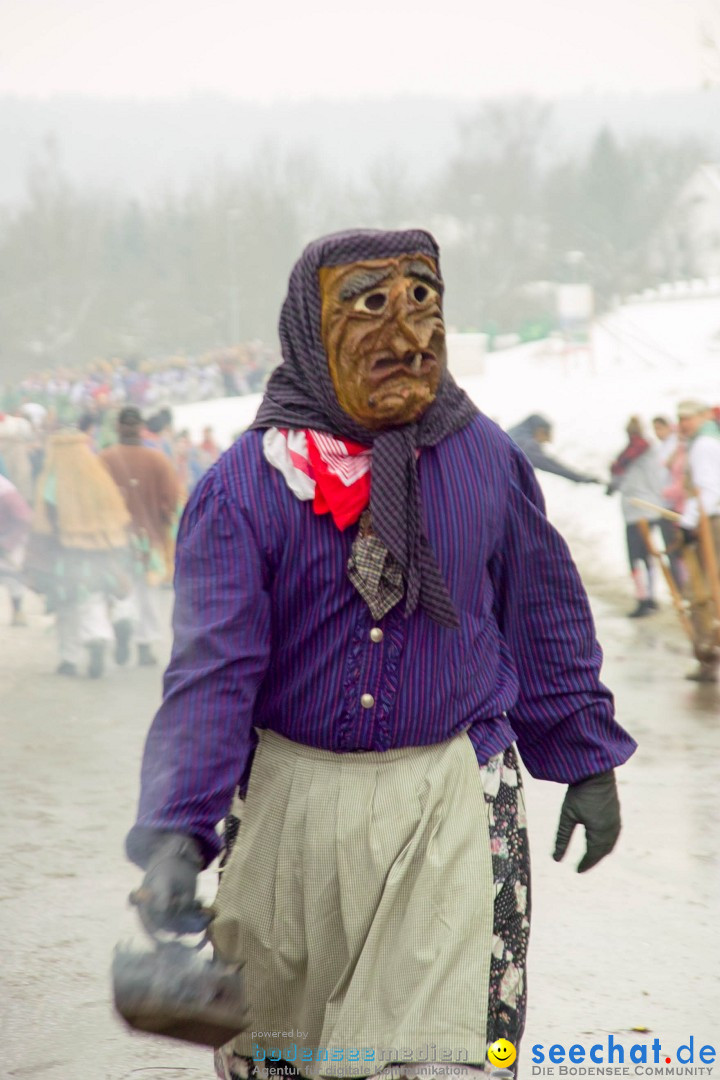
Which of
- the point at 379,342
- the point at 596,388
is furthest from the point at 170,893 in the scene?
the point at 596,388

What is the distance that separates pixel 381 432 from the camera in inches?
89.5

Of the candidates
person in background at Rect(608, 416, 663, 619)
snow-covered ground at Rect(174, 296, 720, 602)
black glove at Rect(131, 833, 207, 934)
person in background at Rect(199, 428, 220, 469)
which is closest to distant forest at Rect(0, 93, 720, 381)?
snow-covered ground at Rect(174, 296, 720, 602)

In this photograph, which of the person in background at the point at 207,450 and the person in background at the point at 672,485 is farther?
the person in background at the point at 207,450

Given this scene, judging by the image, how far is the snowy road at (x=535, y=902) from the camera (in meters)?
3.64

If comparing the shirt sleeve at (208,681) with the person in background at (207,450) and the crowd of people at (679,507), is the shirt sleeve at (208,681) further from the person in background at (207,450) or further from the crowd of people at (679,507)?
the person in background at (207,450)

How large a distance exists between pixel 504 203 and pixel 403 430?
97.6ft

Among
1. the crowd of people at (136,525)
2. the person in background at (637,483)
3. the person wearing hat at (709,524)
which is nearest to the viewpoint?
the person wearing hat at (709,524)

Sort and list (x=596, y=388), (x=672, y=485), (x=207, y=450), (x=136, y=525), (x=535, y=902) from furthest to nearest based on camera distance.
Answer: (x=596, y=388)
(x=207, y=450)
(x=672, y=485)
(x=136, y=525)
(x=535, y=902)

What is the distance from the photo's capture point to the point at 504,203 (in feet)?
102

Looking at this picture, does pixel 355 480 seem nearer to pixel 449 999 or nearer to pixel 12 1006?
pixel 449 999

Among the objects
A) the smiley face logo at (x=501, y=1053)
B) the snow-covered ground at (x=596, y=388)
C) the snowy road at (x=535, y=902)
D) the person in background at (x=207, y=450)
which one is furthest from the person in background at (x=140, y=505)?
the smiley face logo at (x=501, y=1053)

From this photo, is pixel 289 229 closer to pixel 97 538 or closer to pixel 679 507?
pixel 679 507

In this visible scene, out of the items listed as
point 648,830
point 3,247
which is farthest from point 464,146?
point 648,830

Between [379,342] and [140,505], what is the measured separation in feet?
25.0
